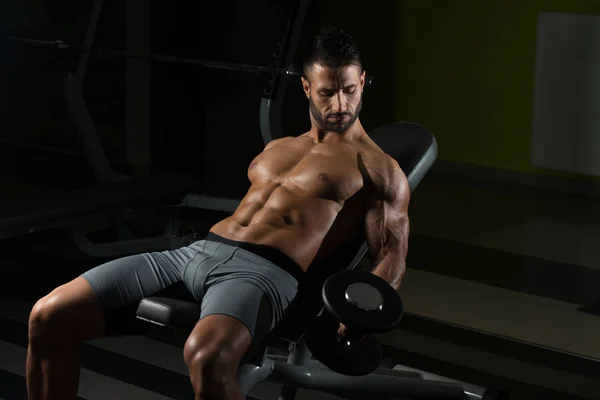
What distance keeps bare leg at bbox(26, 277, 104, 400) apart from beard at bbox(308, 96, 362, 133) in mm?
592

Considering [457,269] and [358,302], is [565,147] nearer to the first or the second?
[457,269]

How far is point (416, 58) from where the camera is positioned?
552 cm

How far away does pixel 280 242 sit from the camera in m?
2.19

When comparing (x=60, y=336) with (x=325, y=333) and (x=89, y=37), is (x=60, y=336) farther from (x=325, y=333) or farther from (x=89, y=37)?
(x=89, y=37)

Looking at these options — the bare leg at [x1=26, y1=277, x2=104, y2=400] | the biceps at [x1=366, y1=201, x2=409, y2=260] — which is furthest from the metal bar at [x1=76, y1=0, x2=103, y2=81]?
the biceps at [x1=366, y1=201, x2=409, y2=260]

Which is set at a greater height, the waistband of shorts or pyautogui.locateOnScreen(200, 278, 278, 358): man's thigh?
the waistband of shorts

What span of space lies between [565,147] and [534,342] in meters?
2.21

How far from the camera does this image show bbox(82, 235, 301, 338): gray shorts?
208 centimetres

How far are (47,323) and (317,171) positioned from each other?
2.08 ft

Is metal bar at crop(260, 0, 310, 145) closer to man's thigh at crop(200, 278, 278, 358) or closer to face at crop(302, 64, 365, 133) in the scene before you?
face at crop(302, 64, 365, 133)

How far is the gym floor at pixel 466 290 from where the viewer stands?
2809 millimetres

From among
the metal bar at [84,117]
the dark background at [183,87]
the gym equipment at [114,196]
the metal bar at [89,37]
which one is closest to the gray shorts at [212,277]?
the gym equipment at [114,196]

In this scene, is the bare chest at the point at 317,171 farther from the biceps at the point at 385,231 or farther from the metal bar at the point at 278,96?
the metal bar at the point at 278,96

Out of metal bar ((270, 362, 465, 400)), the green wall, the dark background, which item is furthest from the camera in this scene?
the green wall
